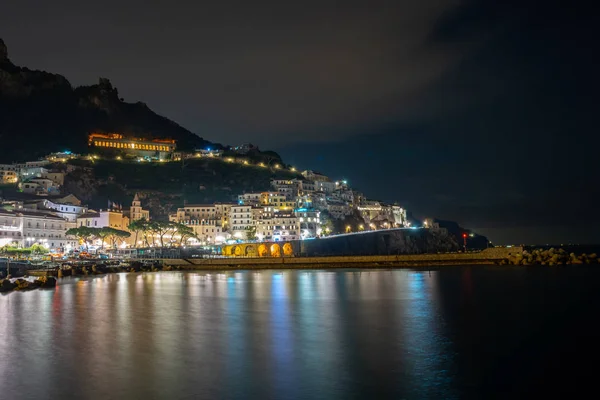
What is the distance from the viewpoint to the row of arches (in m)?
90.9

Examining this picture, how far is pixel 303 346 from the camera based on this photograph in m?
18.6

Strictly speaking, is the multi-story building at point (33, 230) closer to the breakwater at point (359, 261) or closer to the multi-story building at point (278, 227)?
the breakwater at point (359, 261)

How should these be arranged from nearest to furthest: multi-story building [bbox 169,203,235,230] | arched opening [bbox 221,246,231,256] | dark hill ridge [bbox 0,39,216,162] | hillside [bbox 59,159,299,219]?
arched opening [bbox 221,246,231,256] → multi-story building [bbox 169,203,235,230] → hillside [bbox 59,159,299,219] → dark hill ridge [bbox 0,39,216,162]

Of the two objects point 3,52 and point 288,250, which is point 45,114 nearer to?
point 3,52

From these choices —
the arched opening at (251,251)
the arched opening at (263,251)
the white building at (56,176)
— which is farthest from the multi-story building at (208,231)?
the white building at (56,176)

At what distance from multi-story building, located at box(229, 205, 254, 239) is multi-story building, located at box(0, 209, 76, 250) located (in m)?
34.6

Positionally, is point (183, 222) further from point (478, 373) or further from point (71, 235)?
point (478, 373)

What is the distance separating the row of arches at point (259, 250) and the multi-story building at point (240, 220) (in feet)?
47.2

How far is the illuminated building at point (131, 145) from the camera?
15162 centimetres

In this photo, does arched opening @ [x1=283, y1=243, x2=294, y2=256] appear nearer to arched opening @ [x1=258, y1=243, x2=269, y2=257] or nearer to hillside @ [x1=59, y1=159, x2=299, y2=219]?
arched opening @ [x1=258, y1=243, x2=269, y2=257]

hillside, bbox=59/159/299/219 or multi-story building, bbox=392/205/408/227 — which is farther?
multi-story building, bbox=392/205/408/227

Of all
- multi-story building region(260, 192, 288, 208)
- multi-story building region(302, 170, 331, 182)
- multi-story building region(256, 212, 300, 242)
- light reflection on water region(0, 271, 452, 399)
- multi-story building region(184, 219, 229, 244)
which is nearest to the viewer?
light reflection on water region(0, 271, 452, 399)

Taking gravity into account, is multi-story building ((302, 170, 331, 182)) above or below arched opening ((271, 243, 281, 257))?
above

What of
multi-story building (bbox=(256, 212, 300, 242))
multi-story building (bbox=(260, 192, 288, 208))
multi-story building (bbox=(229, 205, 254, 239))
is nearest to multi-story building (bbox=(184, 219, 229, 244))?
multi-story building (bbox=(229, 205, 254, 239))
